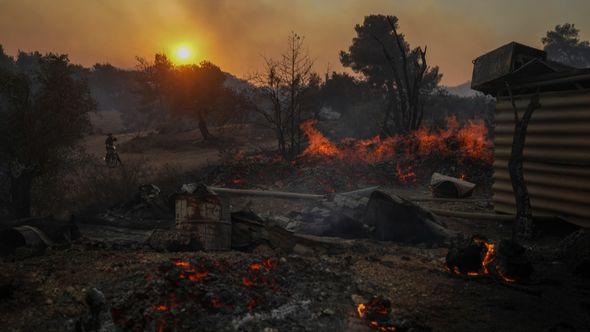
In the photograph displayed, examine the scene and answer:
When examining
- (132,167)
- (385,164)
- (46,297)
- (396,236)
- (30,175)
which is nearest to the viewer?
(46,297)

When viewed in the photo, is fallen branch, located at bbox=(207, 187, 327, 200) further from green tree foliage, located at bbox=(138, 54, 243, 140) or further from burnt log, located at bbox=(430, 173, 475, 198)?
green tree foliage, located at bbox=(138, 54, 243, 140)

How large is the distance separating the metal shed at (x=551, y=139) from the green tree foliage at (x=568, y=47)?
5646 cm

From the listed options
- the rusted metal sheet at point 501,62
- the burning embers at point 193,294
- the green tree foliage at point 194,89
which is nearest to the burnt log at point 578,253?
the rusted metal sheet at point 501,62

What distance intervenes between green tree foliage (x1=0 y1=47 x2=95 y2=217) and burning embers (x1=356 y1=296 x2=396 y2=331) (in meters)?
10.8

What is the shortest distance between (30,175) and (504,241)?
1231 centimetres

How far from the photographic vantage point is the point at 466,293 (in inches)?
218

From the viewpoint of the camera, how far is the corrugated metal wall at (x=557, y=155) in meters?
7.74

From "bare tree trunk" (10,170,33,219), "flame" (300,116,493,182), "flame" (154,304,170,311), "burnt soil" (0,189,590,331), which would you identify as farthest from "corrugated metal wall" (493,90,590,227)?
"bare tree trunk" (10,170,33,219)

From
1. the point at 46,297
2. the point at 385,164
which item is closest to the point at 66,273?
the point at 46,297

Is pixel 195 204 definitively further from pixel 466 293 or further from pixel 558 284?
pixel 558 284

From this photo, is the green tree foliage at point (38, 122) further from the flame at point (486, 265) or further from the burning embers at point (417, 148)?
the flame at point (486, 265)

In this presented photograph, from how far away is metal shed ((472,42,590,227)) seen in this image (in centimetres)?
775

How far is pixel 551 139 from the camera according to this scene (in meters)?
8.27

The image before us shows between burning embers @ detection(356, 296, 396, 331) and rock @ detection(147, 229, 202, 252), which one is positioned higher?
rock @ detection(147, 229, 202, 252)
